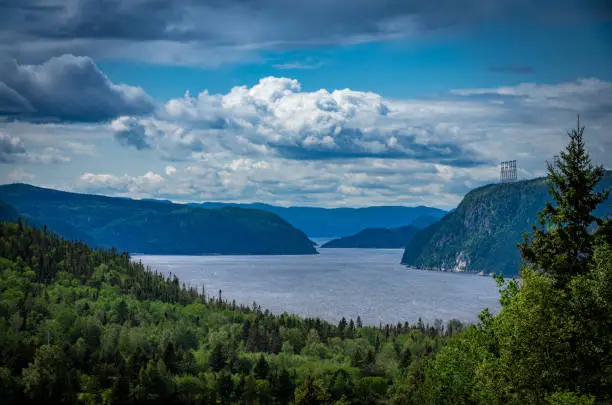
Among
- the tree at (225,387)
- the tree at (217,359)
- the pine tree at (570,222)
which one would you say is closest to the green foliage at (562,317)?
the pine tree at (570,222)

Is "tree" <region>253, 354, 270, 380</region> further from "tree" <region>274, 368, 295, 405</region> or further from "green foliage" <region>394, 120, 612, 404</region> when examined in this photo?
"green foliage" <region>394, 120, 612, 404</region>

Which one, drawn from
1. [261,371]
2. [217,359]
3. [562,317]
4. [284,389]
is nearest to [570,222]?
[562,317]

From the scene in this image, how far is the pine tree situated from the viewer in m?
43.8

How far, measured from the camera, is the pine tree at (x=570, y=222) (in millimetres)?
43781

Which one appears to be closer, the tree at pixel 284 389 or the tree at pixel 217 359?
the tree at pixel 284 389

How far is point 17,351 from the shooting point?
5930 inches

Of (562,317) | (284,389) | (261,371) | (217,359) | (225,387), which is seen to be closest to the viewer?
(562,317)

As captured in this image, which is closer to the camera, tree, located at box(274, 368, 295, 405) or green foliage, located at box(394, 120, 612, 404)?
green foliage, located at box(394, 120, 612, 404)

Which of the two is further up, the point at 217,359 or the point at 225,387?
the point at 217,359

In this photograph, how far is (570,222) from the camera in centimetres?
4419

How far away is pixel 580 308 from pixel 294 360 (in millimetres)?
151524

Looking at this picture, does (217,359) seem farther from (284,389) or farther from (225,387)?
(284,389)

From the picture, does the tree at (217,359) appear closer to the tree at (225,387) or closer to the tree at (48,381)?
the tree at (225,387)

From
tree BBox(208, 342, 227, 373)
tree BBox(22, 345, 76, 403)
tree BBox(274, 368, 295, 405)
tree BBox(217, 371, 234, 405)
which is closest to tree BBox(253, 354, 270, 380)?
tree BBox(274, 368, 295, 405)
